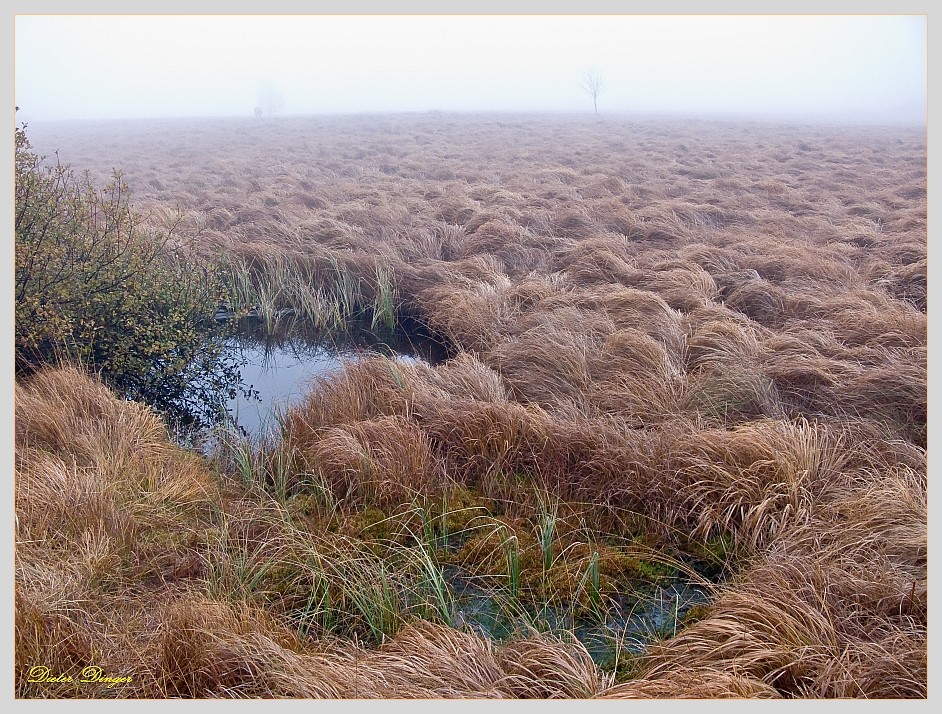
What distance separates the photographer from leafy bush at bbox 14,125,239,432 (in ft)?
14.5

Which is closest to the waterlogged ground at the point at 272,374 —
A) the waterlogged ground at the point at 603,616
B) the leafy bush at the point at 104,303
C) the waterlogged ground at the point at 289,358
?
the waterlogged ground at the point at 289,358

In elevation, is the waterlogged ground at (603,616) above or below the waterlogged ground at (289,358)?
below

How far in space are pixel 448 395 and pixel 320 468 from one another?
1.01 m

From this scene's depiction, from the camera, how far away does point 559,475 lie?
387 centimetres

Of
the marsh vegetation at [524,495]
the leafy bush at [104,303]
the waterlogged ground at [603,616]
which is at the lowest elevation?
the waterlogged ground at [603,616]

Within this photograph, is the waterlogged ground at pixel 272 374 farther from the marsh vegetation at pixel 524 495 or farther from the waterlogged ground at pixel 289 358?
the marsh vegetation at pixel 524 495

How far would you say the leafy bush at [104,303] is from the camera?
4406 millimetres

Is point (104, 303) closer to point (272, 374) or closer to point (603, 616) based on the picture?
point (272, 374)

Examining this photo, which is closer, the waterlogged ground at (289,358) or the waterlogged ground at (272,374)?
the waterlogged ground at (272,374)
